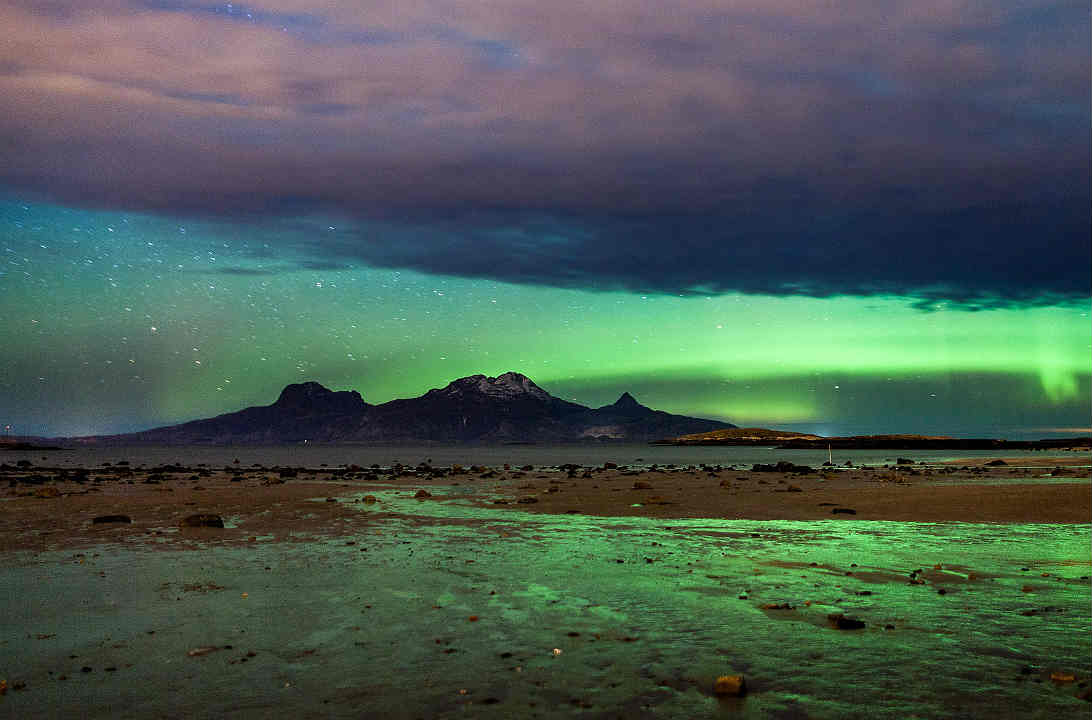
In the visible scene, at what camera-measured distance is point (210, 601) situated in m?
13.3

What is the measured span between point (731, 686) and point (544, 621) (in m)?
3.98

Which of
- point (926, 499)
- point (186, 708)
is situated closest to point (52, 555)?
point (186, 708)

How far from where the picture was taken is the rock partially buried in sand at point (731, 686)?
8492 millimetres

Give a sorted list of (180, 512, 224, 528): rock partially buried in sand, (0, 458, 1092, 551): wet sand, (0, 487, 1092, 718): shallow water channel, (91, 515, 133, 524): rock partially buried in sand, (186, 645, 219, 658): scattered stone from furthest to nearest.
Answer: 1. (91, 515, 133, 524): rock partially buried in sand
2. (180, 512, 224, 528): rock partially buried in sand
3. (0, 458, 1092, 551): wet sand
4. (186, 645, 219, 658): scattered stone
5. (0, 487, 1092, 718): shallow water channel

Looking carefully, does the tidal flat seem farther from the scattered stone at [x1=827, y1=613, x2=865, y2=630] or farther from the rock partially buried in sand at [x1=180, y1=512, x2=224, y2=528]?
the rock partially buried in sand at [x1=180, y1=512, x2=224, y2=528]

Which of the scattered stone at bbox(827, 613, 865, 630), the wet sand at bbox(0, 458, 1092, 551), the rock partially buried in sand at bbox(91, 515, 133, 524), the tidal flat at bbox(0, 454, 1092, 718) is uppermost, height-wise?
the scattered stone at bbox(827, 613, 865, 630)

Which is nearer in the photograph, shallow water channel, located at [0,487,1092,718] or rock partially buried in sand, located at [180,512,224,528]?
shallow water channel, located at [0,487,1092,718]

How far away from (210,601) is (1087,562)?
18.6 m

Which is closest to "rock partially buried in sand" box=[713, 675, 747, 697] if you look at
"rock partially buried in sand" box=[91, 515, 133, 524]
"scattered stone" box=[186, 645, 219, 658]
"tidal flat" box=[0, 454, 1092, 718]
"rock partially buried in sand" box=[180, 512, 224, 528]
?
"tidal flat" box=[0, 454, 1092, 718]

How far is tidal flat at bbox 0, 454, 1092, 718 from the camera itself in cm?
846

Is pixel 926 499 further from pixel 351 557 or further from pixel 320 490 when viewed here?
pixel 320 490

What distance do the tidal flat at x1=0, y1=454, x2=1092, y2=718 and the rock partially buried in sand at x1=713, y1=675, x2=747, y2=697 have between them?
13 cm

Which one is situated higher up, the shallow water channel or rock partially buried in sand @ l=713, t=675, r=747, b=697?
rock partially buried in sand @ l=713, t=675, r=747, b=697

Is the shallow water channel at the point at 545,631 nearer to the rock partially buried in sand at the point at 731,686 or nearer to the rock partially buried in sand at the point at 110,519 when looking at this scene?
the rock partially buried in sand at the point at 731,686
